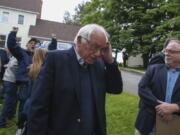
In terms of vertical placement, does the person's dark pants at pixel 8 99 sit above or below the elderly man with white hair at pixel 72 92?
below

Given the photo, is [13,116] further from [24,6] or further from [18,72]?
[24,6]

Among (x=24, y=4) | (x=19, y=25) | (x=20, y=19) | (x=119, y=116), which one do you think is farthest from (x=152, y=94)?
(x=24, y=4)

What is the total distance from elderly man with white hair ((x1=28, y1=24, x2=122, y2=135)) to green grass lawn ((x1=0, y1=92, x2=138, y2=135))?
3069 millimetres

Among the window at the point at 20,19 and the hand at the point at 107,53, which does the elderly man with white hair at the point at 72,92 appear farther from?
the window at the point at 20,19

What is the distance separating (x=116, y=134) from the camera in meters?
5.08

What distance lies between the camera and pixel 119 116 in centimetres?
621

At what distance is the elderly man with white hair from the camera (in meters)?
2.15

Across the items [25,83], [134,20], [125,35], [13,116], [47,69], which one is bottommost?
[13,116]

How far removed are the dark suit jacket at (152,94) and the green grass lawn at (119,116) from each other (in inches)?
86.7

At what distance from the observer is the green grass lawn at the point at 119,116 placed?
205 inches

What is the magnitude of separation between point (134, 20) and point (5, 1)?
56.8 ft

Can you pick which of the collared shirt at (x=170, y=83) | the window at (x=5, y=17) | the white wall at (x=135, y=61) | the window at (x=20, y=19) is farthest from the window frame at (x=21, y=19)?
the collared shirt at (x=170, y=83)

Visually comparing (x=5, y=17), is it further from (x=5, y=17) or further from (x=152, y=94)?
(x=152, y=94)

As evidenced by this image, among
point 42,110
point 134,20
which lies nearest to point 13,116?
point 42,110
